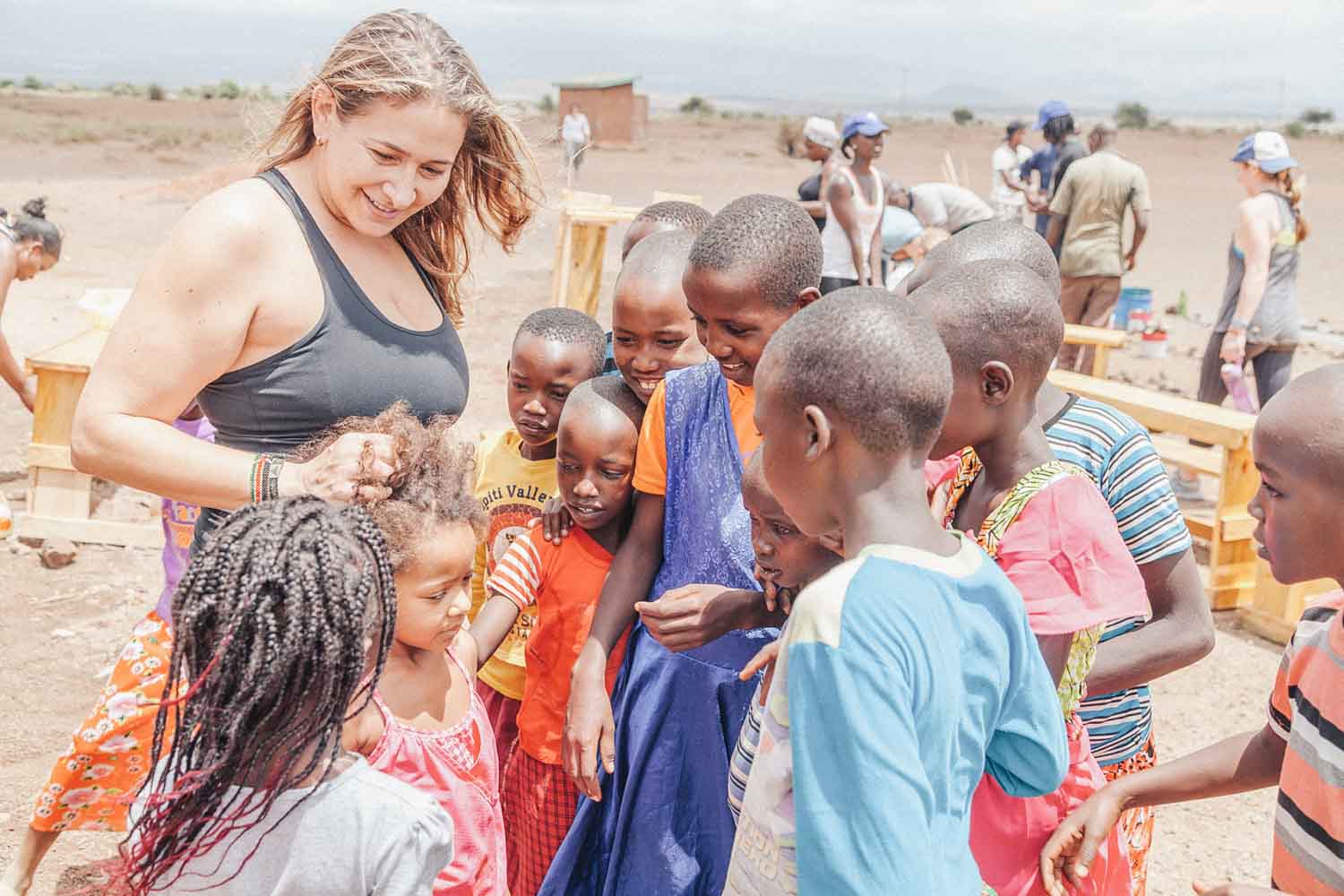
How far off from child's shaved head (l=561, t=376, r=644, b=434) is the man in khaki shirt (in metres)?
6.48

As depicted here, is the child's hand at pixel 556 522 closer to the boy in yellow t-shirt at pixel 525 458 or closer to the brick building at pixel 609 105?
the boy in yellow t-shirt at pixel 525 458

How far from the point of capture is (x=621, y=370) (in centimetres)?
275

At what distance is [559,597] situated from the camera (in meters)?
2.74

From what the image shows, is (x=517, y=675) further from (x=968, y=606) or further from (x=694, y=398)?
(x=968, y=606)

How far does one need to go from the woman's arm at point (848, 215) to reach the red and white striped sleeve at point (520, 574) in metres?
6.08

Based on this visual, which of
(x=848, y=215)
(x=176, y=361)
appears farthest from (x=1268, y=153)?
(x=176, y=361)

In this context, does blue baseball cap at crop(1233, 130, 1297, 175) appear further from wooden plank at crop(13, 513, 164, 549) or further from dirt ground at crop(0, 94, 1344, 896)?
wooden plank at crop(13, 513, 164, 549)

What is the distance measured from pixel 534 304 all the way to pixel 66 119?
31870 millimetres

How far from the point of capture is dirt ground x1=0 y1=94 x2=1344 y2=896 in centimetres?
390

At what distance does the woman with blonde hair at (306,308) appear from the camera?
2.12 meters

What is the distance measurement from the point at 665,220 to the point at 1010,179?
9.87 m

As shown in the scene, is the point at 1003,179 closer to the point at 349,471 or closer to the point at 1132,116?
the point at 349,471

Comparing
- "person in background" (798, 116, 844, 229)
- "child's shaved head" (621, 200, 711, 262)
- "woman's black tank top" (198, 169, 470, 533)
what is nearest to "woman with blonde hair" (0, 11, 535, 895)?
"woman's black tank top" (198, 169, 470, 533)

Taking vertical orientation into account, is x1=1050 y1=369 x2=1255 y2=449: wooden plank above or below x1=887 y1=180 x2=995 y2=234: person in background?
below
